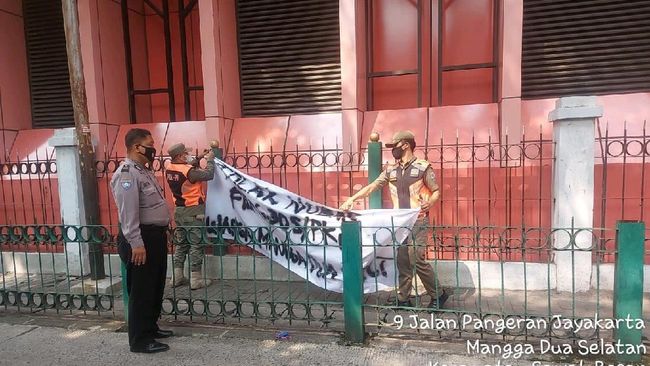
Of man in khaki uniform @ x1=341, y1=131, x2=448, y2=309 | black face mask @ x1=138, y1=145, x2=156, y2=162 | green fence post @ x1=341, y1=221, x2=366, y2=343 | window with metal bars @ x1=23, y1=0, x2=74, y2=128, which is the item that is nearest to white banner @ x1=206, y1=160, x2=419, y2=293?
man in khaki uniform @ x1=341, y1=131, x2=448, y2=309

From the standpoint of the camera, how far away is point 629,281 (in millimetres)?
3340

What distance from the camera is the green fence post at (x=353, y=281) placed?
383cm

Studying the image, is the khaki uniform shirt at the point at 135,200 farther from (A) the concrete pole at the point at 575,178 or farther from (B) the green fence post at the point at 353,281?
(A) the concrete pole at the point at 575,178

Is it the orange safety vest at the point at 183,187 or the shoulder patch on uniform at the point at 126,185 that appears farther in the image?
the orange safety vest at the point at 183,187

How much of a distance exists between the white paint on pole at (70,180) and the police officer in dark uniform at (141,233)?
112 inches

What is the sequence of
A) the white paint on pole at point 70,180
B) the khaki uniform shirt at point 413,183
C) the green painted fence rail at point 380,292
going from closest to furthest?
the green painted fence rail at point 380,292 < the khaki uniform shirt at point 413,183 < the white paint on pole at point 70,180

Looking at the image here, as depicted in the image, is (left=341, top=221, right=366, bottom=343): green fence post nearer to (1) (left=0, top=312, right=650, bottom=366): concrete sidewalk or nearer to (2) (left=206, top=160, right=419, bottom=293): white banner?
(1) (left=0, top=312, right=650, bottom=366): concrete sidewalk

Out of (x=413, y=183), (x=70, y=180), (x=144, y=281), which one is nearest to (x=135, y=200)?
(x=144, y=281)

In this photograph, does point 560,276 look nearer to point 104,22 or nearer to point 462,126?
point 462,126

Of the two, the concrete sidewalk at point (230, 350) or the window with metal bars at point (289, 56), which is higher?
the window with metal bars at point (289, 56)

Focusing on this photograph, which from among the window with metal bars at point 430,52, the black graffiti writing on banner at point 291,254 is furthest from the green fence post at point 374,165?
the window with metal bars at point 430,52

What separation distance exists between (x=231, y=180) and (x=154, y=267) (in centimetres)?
187

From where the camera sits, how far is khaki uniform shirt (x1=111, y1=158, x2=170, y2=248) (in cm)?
357

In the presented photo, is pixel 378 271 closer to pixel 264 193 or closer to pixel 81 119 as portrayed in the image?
pixel 264 193
